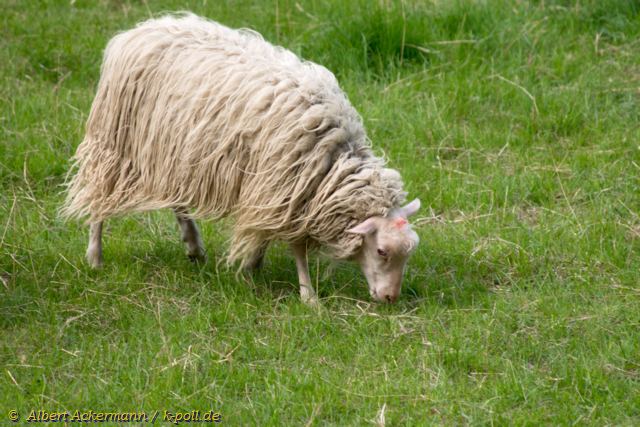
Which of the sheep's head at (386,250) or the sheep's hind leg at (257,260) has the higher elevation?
the sheep's head at (386,250)

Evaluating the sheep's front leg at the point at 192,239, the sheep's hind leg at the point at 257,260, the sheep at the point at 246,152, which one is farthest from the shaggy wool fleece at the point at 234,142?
the sheep's front leg at the point at 192,239

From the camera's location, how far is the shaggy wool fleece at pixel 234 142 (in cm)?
528

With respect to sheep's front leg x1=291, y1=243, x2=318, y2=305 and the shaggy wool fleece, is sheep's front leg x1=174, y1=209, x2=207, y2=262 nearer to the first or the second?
the shaggy wool fleece

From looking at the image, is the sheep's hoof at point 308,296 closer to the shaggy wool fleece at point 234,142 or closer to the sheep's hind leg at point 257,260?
the shaggy wool fleece at point 234,142

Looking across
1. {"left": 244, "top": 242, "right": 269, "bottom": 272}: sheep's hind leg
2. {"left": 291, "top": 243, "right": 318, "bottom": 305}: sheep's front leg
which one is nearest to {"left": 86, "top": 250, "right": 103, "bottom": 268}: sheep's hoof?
{"left": 244, "top": 242, "right": 269, "bottom": 272}: sheep's hind leg

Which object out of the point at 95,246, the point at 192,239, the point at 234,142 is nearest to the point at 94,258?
the point at 95,246

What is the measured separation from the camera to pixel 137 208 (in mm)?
5762

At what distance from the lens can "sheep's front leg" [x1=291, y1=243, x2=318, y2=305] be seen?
Result: 217 inches

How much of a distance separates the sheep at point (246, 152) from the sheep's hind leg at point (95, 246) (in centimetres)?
22

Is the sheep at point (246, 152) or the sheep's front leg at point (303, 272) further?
the sheep's front leg at point (303, 272)

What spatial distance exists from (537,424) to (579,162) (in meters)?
3.11

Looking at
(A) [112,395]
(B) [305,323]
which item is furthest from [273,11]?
(A) [112,395]

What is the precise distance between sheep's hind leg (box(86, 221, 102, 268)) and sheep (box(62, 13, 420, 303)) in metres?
0.22

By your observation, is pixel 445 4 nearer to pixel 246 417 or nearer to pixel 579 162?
pixel 579 162
